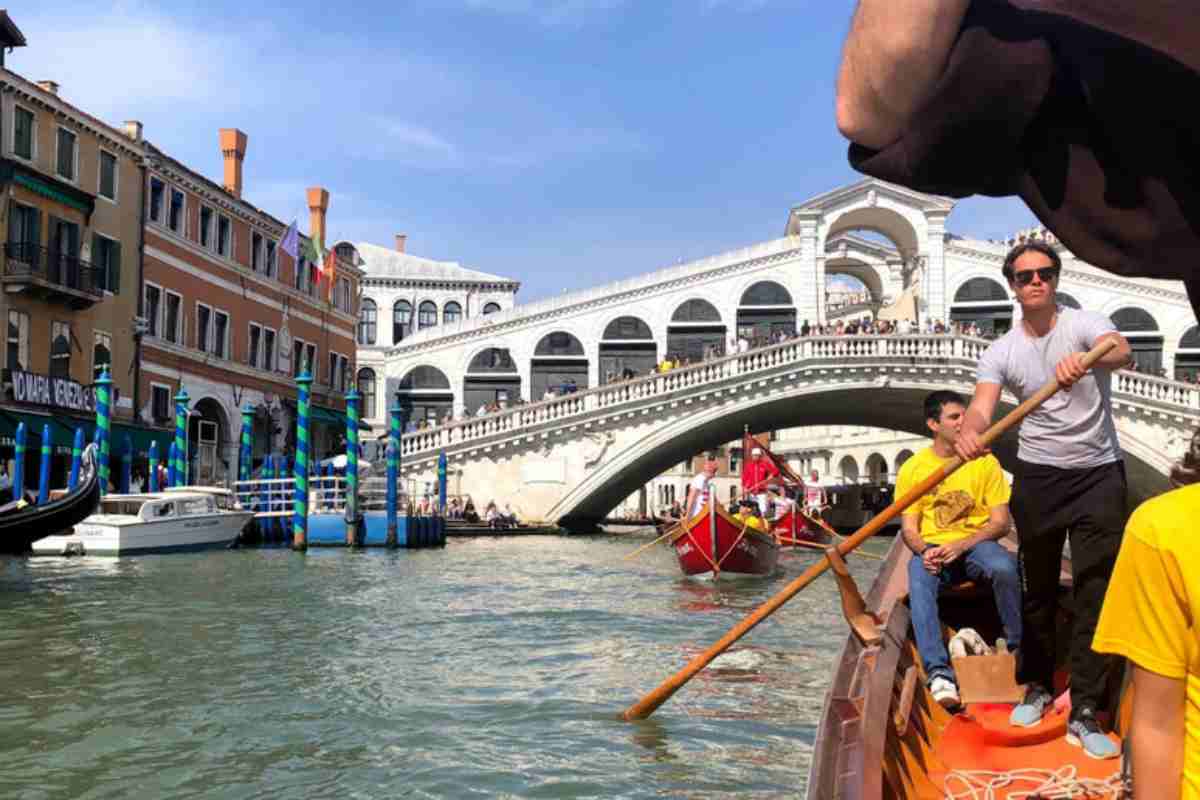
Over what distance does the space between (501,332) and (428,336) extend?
6.83 ft

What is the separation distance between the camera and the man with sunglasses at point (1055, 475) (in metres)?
2.62

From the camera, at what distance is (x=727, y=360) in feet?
69.7

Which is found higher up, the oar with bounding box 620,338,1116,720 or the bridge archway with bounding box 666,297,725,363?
the bridge archway with bounding box 666,297,725,363

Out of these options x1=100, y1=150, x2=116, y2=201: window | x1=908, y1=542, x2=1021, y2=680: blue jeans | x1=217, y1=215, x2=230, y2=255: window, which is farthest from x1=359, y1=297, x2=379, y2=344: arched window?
x1=908, y1=542, x2=1021, y2=680: blue jeans

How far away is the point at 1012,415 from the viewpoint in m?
2.59

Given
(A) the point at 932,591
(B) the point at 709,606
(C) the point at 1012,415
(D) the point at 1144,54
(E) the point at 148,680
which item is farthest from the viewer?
(B) the point at 709,606

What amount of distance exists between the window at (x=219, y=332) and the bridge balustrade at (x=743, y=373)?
3.91m

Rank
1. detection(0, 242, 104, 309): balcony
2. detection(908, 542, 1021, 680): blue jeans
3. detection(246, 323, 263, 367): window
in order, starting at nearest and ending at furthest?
detection(908, 542, 1021, 680): blue jeans < detection(0, 242, 104, 309): balcony < detection(246, 323, 263, 367): window

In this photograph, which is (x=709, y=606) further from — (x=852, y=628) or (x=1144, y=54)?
(x=1144, y=54)

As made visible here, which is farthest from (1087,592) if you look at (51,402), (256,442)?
(256,442)

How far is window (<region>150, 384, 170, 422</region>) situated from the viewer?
762 inches

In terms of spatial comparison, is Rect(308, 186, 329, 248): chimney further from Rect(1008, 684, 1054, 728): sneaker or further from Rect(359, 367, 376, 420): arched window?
Rect(1008, 684, 1054, 728): sneaker

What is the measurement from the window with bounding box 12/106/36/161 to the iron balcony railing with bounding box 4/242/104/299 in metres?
1.28

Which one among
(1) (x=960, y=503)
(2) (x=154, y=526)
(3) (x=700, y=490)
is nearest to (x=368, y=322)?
(2) (x=154, y=526)
